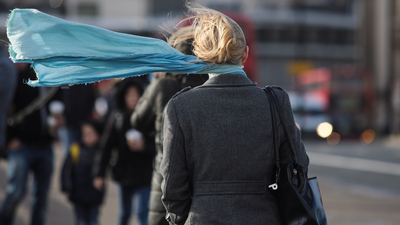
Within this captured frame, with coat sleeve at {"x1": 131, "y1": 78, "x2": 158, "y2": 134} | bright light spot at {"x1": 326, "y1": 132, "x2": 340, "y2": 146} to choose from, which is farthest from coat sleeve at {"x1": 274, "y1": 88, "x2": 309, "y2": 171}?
bright light spot at {"x1": 326, "y1": 132, "x2": 340, "y2": 146}

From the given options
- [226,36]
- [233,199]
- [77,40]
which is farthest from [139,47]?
[233,199]

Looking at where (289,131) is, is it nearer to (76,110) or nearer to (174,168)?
(174,168)

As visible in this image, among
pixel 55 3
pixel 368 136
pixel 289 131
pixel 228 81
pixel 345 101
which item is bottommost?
pixel 368 136

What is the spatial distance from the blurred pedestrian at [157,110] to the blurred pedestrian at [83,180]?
1366 millimetres

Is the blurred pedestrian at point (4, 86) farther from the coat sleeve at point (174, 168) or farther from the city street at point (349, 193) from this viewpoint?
the coat sleeve at point (174, 168)

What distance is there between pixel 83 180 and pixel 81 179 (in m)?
0.02

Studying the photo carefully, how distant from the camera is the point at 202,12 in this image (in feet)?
6.50

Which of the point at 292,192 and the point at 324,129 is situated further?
the point at 324,129

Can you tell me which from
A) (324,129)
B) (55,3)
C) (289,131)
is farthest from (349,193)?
(55,3)

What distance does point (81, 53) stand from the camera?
1.93 metres

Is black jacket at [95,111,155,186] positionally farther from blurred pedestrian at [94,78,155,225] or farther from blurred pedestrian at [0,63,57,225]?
blurred pedestrian at [0,63,57,225]

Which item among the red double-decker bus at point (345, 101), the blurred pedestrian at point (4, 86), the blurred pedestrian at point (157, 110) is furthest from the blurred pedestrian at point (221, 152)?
the red double-decker bus at point (345, 101)

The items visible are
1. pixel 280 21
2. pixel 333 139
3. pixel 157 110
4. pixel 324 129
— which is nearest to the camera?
pixel 157 110

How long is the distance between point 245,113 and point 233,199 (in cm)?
32
